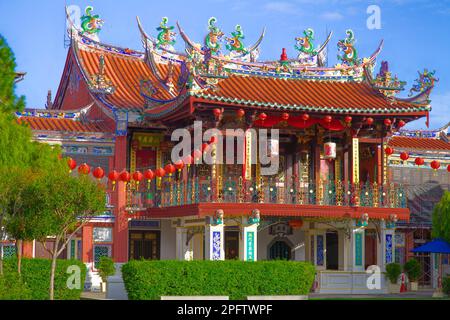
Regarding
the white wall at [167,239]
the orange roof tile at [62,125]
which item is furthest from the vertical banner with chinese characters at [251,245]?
the orange roof tile at [62,125]

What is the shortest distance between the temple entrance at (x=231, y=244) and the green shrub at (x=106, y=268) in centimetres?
499

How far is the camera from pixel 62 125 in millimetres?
34031

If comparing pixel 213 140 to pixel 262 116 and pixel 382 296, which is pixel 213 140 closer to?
pixel 262 116

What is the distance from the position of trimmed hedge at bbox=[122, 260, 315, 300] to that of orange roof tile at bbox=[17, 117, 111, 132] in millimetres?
10067

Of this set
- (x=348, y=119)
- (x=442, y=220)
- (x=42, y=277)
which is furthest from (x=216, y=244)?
(x=442, y=220)

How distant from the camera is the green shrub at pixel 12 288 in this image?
20.9 m

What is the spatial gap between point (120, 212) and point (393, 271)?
972cm

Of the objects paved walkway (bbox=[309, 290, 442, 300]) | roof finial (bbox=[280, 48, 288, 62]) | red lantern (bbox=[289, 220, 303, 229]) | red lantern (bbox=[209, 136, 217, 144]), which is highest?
roof finial (bbox=[280, 48, 288, 62])

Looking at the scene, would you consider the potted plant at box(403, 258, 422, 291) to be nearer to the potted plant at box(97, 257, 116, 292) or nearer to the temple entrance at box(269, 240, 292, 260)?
the temple entrance at box(269, 240, 292, 260)

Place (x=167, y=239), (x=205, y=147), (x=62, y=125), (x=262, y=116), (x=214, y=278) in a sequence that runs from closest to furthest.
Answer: (x=214, y=278)
(x=205, y=147)
(x=262, y=116)
(x=62, y=125)
(x=167, y=239)

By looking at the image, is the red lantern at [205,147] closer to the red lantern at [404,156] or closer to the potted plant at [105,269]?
the potted plant at [105,269]

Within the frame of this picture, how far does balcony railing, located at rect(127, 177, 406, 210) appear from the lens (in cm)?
3052

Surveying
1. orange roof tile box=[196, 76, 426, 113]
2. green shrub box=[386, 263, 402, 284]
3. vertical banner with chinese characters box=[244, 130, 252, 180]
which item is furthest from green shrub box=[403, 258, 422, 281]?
vertical banner with chinese characters box=[244, 130, 252, 180]
